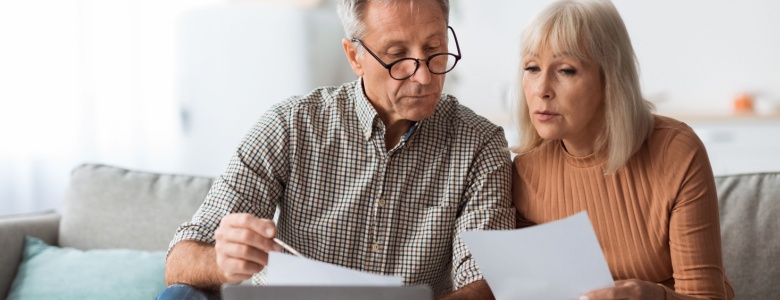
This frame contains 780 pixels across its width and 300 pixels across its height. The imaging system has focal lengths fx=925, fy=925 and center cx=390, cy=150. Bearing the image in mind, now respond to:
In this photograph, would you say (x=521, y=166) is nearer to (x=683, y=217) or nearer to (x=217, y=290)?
(x=683, y=217)

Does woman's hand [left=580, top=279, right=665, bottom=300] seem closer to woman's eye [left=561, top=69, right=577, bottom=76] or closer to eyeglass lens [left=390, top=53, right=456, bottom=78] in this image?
woman's eye [left=561, top=69, right=577, bottom=76]

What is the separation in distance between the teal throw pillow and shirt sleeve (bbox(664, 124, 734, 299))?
1270 millimetres

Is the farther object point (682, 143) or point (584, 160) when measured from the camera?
point (584, 160)

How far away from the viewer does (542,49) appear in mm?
1689

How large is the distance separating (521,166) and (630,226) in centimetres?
28

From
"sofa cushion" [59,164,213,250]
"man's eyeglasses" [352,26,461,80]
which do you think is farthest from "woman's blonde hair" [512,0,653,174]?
"sofa cushion" [59,164,213,250]

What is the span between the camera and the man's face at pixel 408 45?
1.77 metres

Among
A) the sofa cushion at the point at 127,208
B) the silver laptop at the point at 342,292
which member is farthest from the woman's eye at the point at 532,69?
the sofa cushion at the point at 127,208

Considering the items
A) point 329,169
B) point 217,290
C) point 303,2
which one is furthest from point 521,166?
point 303,2

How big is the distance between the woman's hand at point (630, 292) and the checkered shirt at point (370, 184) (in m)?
0.36

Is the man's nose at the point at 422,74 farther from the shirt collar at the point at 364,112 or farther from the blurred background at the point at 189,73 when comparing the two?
the blurred background at the point at 189,73

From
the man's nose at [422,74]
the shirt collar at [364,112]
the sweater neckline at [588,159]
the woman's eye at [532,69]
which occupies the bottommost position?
the sweater neckline at [588,159]

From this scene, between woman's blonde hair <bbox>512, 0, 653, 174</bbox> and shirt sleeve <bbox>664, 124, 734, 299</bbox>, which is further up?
woman's blonde hair <bbox>512, 0, 653, 174</bbox>

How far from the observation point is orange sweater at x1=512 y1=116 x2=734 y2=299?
163 cm
